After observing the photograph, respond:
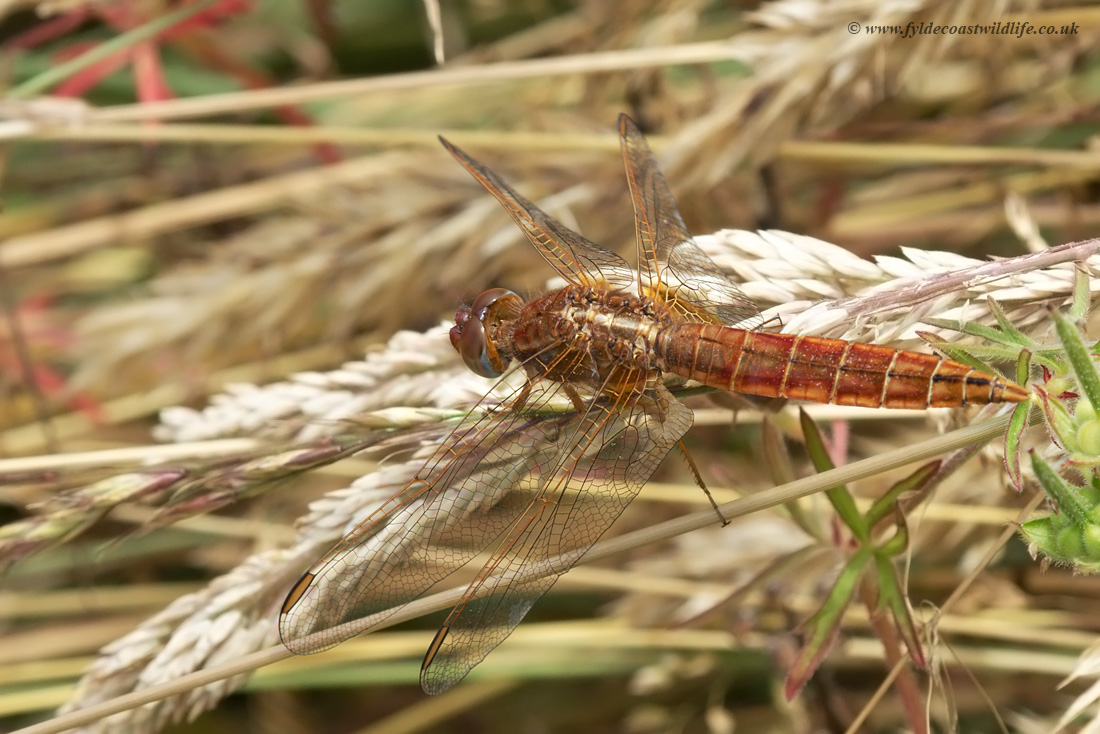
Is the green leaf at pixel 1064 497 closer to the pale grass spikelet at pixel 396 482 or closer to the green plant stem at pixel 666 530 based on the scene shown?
the green plant stem at pixel 666 530

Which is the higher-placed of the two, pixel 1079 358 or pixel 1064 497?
pixel 1079 358

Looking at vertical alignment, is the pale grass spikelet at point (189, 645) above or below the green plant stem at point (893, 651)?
above

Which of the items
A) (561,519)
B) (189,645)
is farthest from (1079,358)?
(189,645)

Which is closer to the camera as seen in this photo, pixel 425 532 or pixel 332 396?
pixel 425 532

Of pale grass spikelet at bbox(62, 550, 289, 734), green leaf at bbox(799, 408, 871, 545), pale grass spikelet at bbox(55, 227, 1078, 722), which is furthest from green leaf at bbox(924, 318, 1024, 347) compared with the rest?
pale grass spikelet at bbox(62, 550, 289, 734)

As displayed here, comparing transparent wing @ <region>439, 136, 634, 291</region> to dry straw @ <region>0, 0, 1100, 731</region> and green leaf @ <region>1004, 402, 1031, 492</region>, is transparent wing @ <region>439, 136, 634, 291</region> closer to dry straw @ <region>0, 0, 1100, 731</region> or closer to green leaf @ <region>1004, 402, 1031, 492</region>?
dry straw @ <region>0, 0, 1100, 731</region>

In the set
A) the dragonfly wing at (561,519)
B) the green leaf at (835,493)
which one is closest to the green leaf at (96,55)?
the dragonfly wing at (561,519)

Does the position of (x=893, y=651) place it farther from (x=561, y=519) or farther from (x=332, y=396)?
(x=332, y=396)

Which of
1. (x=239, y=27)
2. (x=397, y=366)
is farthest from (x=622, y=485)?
(x=239, y=27)
